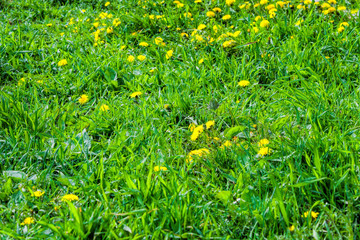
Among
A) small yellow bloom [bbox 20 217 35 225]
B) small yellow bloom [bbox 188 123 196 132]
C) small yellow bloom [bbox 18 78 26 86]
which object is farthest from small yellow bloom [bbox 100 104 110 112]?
small yellow bloom [bbox 20 217 35 225]

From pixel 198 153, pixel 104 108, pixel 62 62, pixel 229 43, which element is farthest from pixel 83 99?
pixel 229 43

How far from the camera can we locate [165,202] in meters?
1.67

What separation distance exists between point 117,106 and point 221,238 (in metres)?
1.36

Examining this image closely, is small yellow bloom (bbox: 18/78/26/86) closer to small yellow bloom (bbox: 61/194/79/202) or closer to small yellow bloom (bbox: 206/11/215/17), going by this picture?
small yellow bloom (bbox: 61/194/79/202)

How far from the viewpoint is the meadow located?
5.42 feet

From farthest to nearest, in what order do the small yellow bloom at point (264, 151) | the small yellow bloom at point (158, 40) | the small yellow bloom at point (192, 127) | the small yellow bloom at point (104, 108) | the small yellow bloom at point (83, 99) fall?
the small yellow bloom at point (158, 40)
the small yellow bloom at point (83, 99)
the small yellow bloom at point (104, 108)
the small yellow bloom at point (192, 127)
the small yellow bloom at point (264, 151)

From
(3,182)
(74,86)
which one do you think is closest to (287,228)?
(3,182)

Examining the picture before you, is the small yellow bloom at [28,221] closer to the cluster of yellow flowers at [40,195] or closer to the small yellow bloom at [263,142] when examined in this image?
the cluster of yellow flowers at [40,195]

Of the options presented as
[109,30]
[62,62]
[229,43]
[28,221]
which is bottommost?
[28,221]

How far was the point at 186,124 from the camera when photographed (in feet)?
8.04

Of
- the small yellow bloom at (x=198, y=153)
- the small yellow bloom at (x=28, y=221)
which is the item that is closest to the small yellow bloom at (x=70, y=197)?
the small yellow bloom at (x=28, y=221)

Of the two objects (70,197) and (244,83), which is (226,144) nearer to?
(244,83)

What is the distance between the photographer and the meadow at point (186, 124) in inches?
65.1

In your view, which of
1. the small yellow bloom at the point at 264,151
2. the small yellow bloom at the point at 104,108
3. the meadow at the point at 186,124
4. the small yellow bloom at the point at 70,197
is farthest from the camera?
the small yellow bloom at the point at 104,108
